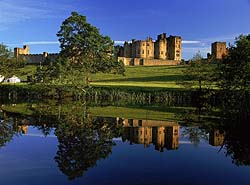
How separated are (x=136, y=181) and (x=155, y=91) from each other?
128 feet

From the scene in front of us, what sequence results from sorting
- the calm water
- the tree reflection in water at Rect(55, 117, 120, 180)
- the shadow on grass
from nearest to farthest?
1. the calm water
2. the tree reflection in water at Rect(55, 117, 120, 180)
3. the shadow on grass

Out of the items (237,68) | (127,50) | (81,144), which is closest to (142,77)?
(237,68)

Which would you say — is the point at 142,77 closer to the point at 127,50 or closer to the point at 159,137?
the point at 127,50

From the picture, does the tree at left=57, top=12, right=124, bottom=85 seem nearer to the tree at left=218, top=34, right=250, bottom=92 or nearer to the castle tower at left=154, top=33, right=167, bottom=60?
the tree at left=218, top=34, right=250, bottom=92

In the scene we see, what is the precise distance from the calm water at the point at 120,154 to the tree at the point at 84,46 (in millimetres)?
34559

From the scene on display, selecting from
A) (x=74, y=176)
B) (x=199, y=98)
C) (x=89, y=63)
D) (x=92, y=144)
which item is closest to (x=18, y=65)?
(x=89, y=63)

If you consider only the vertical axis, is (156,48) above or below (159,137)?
above

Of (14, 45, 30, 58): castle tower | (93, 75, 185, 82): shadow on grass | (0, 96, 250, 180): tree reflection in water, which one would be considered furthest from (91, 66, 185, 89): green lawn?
(14, 45, 30, 58): castle tower

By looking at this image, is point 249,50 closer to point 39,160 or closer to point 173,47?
point 39,160

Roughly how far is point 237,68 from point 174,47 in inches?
3335

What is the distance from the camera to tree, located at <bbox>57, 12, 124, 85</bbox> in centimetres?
5781

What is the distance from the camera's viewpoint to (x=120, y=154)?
50.2ft

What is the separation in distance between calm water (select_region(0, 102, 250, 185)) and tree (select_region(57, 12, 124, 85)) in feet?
113

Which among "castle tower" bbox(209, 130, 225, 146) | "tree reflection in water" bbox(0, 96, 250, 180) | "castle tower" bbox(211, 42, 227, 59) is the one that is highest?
"castle tower" bbox(211, 42, 227, 59)
